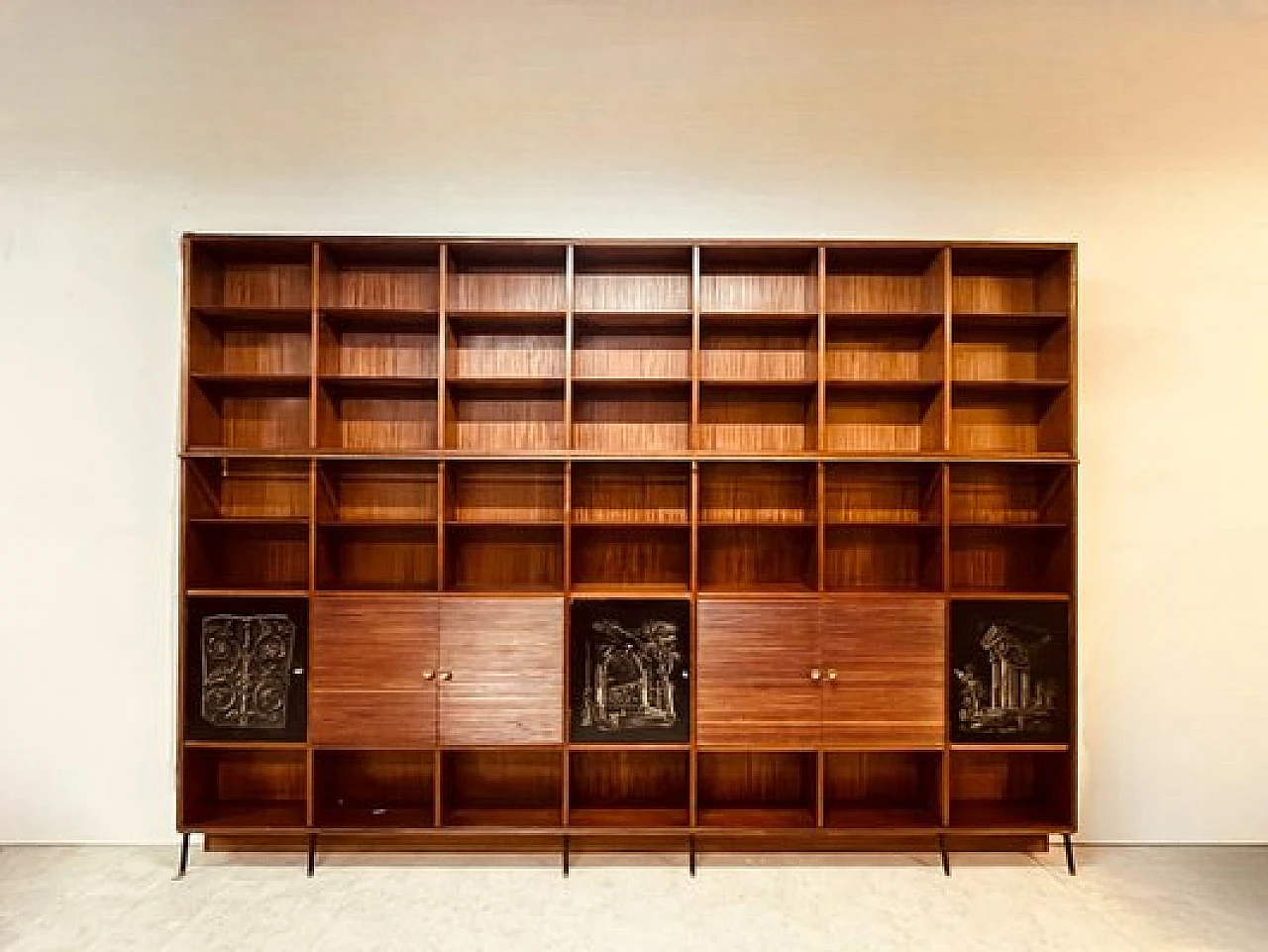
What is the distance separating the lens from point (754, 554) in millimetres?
3088

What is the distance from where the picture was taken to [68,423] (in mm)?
3061

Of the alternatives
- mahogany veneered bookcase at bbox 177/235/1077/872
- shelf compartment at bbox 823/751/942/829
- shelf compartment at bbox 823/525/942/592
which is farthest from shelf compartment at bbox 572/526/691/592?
shelf compartment at bbox 823/751/942/829

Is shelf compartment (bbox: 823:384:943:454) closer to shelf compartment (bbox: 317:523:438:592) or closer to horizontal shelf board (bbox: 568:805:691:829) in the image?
horizontal shelf board (bbox: 568:805:691:829)

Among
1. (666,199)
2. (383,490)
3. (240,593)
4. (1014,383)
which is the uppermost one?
(666,199)

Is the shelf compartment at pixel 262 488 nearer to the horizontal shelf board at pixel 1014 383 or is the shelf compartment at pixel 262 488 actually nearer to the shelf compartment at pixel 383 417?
the shelf compartment at pixel 383 417

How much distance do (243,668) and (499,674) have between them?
95cm

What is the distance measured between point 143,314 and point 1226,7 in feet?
Result: 15.1

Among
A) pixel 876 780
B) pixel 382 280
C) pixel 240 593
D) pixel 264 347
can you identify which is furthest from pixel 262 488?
pixel 876 780

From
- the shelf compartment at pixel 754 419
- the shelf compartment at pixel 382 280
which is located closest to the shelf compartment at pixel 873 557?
the shelf compartment at pixel 754 419

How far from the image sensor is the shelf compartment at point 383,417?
3.05m

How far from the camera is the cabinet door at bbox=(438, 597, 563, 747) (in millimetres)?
2771

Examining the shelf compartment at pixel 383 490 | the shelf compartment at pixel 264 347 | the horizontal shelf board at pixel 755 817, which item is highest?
the shelf compartment at pixel 264 347

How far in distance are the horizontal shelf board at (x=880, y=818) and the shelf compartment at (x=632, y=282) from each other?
204 centimetres

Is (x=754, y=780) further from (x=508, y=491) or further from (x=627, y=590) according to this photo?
(x=508, y=491)
